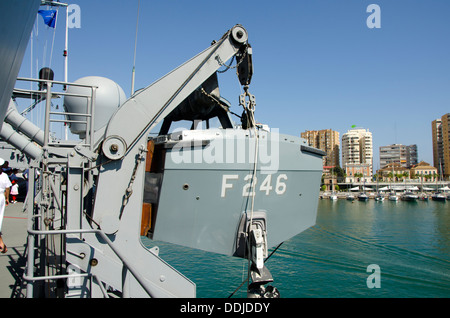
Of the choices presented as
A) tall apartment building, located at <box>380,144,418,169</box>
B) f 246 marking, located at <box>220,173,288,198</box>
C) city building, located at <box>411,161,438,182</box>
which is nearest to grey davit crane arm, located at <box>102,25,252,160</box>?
f 246 marking, located at <box>220,173,288,198</box>

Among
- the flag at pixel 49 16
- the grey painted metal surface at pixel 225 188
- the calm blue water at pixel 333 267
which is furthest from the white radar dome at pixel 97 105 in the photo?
the flag at pixel 49 16

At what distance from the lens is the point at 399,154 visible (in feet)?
600

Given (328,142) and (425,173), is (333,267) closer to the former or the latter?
(425,173)

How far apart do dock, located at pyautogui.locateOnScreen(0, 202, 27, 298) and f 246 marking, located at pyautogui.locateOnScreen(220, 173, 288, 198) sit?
139 inches

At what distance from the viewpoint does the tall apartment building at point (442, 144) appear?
127 m

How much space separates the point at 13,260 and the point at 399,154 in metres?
207

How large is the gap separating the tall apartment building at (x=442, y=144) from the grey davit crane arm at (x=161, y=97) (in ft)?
467

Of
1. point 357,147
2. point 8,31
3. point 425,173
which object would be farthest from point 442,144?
point 8,31

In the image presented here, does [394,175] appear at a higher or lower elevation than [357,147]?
lower

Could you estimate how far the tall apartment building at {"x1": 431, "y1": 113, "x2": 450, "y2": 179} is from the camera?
417ft

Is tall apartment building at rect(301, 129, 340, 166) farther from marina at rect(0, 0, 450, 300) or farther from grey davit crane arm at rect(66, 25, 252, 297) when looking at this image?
grey davit crane arm at rect(66, 25, 252, 297)

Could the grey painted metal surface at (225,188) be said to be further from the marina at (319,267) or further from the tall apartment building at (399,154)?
the tall apartment building at (399,154)
